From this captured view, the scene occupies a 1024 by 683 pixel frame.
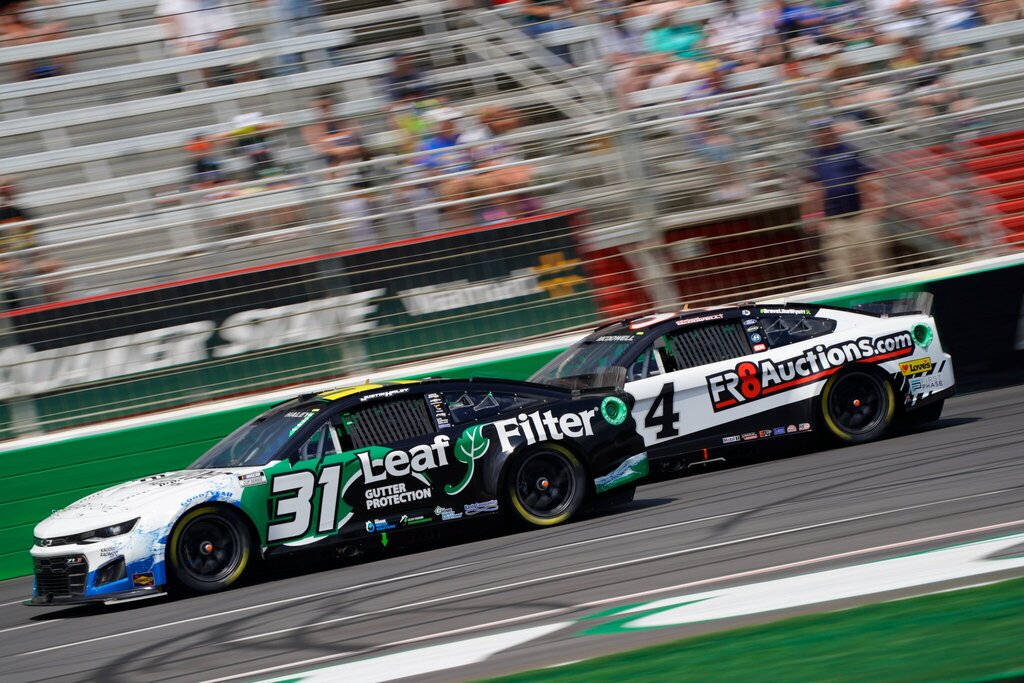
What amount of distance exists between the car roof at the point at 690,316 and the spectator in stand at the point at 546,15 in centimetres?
455

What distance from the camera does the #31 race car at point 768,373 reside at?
10.4 metres

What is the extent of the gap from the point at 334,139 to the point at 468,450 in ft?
16.4

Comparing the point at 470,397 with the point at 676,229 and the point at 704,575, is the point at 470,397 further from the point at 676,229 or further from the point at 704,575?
the point at 676,229

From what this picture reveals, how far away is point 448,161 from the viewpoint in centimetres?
1277

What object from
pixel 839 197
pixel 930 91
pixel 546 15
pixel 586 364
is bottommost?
pixel 586 364

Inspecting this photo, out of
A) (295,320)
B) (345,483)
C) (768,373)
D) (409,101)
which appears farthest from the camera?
(409,101)

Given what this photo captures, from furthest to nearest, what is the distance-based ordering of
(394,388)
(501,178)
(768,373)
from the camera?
(501,178), (768,373), (394,388)

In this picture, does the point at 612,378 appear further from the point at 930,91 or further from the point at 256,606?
the point at 930,91

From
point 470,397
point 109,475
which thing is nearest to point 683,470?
point 470,397

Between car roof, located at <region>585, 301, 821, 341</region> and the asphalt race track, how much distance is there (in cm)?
155

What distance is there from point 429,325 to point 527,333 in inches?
38.7

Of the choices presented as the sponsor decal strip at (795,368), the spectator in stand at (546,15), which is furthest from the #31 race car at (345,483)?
the spectator in stand at (546,15)

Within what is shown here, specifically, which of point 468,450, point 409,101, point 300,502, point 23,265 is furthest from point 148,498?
point 409,101

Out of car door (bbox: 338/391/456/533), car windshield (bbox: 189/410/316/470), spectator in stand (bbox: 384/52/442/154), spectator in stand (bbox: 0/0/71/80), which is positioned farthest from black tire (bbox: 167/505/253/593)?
spectator in stand (bbox: 0/0/71/80)
